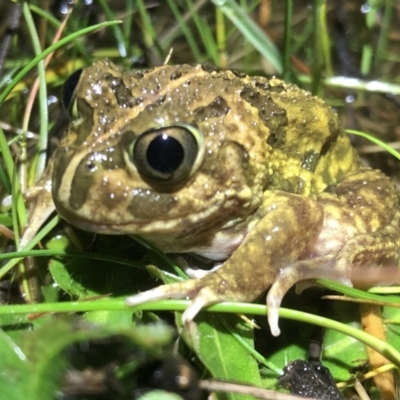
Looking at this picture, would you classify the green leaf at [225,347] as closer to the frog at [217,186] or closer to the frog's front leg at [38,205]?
the frog at [217,186]

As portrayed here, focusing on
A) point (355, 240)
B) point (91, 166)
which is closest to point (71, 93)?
point (91, 166)

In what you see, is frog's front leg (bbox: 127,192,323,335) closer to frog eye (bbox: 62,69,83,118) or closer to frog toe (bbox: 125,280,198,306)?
frog toe (bbox: 125,280,198,306)

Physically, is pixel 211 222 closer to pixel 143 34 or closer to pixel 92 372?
pixel 92 372

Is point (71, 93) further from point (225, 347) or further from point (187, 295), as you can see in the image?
point (225, 347)

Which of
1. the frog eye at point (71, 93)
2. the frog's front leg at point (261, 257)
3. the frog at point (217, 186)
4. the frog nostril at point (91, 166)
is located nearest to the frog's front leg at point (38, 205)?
the frog at point (217, 186)

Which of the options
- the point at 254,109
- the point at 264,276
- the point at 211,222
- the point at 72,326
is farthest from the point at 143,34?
the point at 72,326

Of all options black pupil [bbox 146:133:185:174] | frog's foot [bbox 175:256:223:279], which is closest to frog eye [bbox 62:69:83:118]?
black pupil [bbox 146:133:185:174]
